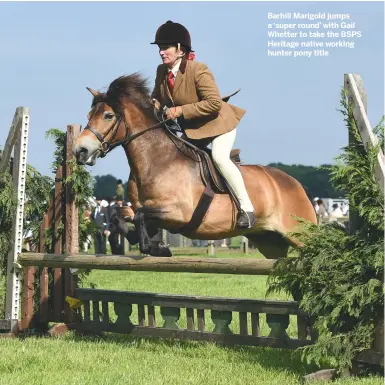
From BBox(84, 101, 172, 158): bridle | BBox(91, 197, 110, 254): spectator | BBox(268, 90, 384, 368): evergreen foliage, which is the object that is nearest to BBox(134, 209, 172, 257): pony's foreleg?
BBox(84, 101, 172, 158): bridle

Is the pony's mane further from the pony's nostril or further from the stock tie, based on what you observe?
the pony's nostril

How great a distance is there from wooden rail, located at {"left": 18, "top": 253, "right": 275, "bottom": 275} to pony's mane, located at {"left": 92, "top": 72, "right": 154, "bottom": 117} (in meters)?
1.33

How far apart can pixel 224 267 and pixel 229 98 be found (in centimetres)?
191

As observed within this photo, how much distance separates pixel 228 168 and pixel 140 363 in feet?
6.79

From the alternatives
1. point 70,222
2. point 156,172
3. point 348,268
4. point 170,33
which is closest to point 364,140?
point 348,268

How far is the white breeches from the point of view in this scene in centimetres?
740

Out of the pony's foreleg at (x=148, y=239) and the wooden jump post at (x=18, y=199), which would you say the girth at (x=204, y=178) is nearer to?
the pony's foreleg at (x=148, y=239)

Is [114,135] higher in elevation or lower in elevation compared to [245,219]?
higher

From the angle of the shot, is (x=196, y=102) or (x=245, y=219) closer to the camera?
(x=196, y=102)

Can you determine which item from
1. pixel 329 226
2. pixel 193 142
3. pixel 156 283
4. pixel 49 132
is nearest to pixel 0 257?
pixel 49 132

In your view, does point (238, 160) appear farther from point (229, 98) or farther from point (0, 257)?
point (0, 257)

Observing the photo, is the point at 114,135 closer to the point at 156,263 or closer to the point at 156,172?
the point at 156,172

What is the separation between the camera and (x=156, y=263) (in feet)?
22.2

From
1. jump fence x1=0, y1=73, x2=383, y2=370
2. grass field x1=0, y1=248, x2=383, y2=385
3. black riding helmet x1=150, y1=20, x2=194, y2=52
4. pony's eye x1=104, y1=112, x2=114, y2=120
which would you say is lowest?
grass field x1=0, y1=248, x2=383, y2=385
